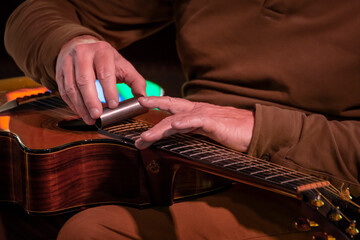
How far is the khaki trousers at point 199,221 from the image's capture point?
0.75 metres

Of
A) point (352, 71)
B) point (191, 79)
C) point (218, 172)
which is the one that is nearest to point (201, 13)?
point (191, 79)

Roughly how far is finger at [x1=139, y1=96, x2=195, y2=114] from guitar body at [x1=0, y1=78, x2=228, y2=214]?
0.10 metres

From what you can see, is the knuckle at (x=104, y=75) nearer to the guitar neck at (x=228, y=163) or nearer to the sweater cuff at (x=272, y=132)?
the guitar neck at (x=228, y=163)

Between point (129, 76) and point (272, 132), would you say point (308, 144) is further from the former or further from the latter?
point (129, 76)

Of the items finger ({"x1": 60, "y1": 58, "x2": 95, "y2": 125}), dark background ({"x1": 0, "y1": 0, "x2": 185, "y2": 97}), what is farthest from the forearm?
dark background ({"x1": 0, "y1": 0, "x2": 185, "y2": 97})

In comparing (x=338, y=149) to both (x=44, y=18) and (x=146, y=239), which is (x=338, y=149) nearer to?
(x=146, y=239)

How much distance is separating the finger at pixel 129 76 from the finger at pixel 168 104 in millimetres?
126

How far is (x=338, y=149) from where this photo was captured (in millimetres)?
765

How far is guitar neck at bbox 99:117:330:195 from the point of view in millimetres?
623

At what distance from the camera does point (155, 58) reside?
2.19m

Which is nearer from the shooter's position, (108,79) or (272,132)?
(272,132)

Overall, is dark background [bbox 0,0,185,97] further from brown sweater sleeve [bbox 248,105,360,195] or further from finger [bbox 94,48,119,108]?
brown sweater sleeve [bbox 248,105,360,195]

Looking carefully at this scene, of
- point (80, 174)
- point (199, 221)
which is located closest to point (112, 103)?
point (80, 174)

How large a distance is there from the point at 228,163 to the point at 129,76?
1.21ft
